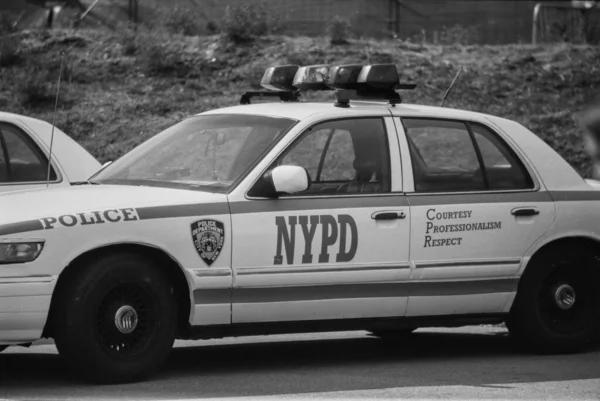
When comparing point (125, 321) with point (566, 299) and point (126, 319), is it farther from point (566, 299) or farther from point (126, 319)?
point (566, 299)

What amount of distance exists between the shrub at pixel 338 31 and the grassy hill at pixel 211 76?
123 millimetres

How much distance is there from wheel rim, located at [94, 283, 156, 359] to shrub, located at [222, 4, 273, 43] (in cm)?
1076

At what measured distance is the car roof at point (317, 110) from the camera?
8078 mm

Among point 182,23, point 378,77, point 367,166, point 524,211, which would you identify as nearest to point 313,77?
point 378,77

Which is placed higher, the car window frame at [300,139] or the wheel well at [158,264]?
the car window frame at [300,139]

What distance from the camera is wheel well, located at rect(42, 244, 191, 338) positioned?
23.0 feet

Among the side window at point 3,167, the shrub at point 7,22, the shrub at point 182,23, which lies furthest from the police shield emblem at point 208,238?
the shrub at point 7,22

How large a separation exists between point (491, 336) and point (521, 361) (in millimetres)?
1250

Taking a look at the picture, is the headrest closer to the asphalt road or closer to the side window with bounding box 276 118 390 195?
the side window with bounding box 276 118 390 195

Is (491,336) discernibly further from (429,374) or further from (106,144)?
(106,144)

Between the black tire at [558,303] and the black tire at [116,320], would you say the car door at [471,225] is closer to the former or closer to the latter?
the black tire at [558,303]

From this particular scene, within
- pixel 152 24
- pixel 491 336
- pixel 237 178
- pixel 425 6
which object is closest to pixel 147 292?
pixel 237 178

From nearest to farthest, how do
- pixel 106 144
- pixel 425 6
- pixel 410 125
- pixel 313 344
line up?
pixel 410 125 → pixel 313 344 → pixel 106 144 → pixel 425 6

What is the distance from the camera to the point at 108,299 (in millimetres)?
7086
